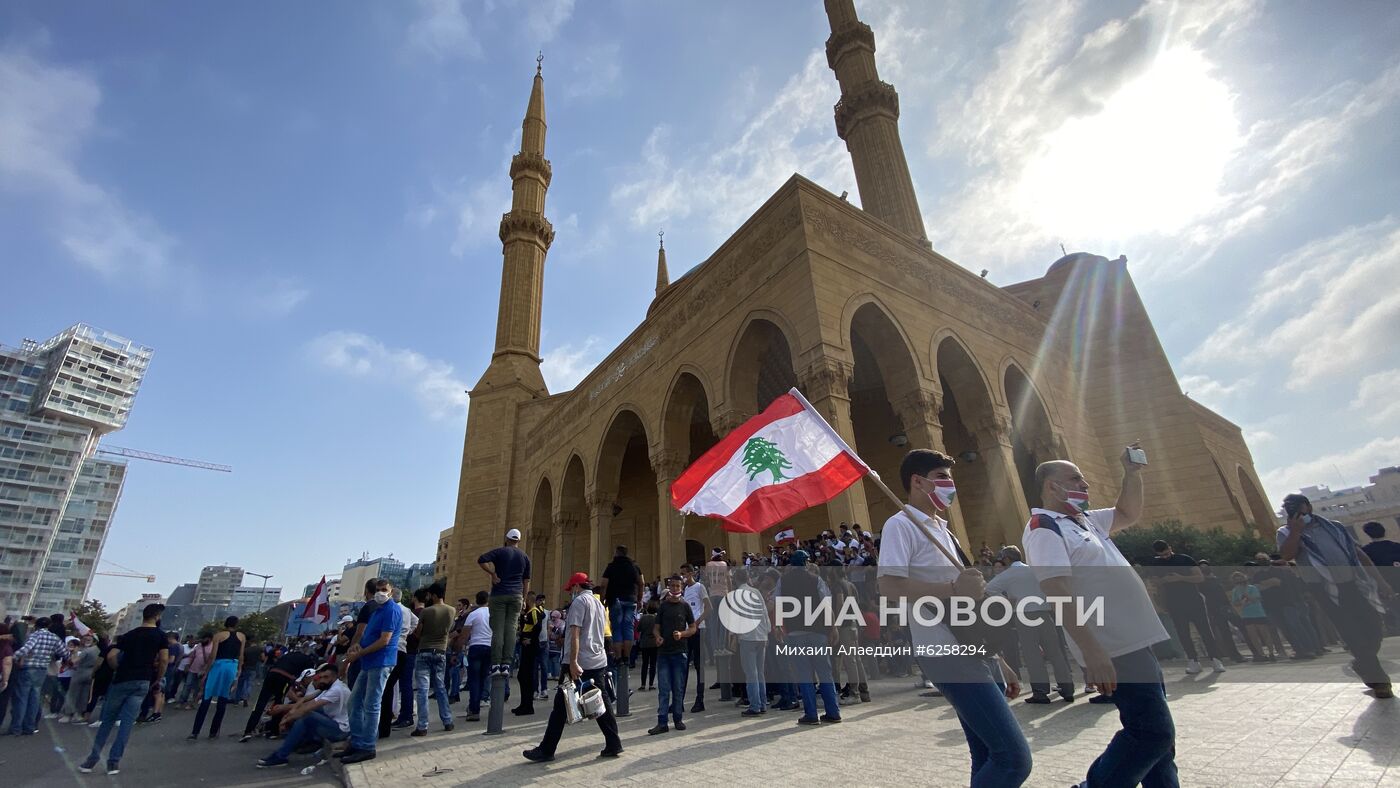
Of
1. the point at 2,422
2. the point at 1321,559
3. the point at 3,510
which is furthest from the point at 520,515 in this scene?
the point at 2,422

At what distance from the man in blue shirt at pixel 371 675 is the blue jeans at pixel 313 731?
379 millimetres

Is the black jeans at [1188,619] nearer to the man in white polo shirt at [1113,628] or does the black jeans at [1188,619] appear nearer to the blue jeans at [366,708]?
the man in white polo shirt at [1113,628]

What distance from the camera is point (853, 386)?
18.3 meters

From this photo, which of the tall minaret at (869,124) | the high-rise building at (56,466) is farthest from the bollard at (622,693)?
the high-rise building at (56,466)

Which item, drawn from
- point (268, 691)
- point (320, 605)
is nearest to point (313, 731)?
point (268, 691)

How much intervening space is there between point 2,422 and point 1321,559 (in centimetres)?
7952

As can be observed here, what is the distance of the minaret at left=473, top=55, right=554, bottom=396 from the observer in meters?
25.9

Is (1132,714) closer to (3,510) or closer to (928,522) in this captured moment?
(928,522)

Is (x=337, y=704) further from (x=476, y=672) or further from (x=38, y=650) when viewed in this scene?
(x=38, y=650)

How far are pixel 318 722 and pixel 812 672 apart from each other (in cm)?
422

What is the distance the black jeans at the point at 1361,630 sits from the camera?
12.7 ft

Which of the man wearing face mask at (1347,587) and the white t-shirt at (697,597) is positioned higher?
the white t-shirt at (697,597)

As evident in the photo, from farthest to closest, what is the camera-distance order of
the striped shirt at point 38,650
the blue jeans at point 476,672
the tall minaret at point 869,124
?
the tall minaret at point 869,124, the striped shirt at point 38,650, the blue jeans at point 476,672

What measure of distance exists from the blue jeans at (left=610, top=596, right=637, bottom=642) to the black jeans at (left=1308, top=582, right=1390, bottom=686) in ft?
17.9
